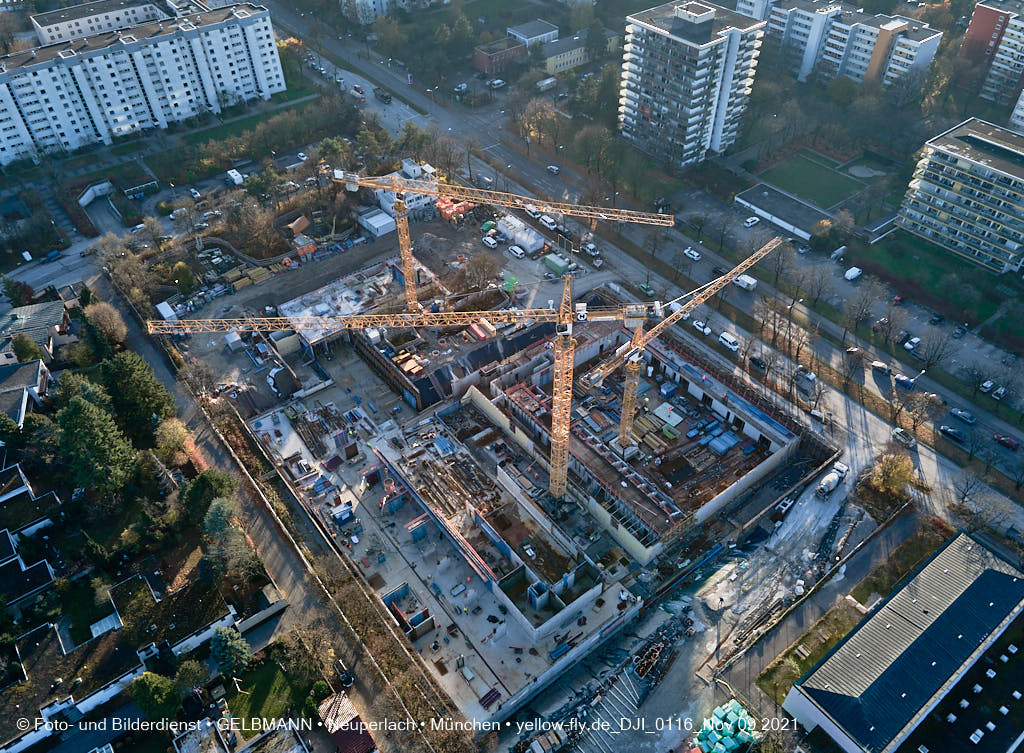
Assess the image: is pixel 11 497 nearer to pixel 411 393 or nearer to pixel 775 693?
pixel 411 393

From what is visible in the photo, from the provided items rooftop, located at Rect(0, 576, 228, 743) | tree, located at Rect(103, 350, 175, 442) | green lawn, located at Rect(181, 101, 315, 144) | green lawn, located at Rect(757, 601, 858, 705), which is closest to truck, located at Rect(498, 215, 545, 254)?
green lawn, located at Rect(181, 101, 315, 144)

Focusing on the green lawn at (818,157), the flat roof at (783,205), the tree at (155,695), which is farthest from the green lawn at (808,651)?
the green lawn at (818,157)

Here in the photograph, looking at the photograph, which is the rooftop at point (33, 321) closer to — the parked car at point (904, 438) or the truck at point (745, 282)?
the truck at point (745, 282)

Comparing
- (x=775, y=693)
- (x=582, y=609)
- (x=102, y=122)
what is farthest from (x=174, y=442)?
(x=102, y=122)

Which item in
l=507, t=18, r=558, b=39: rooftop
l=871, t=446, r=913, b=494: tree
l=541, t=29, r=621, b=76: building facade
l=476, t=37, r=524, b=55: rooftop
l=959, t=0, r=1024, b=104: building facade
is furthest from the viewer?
l=507, t=18, r=558, b=39: rooftop

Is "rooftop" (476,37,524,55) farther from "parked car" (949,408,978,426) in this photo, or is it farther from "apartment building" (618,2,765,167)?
"parked car" (949,408,978,426)
